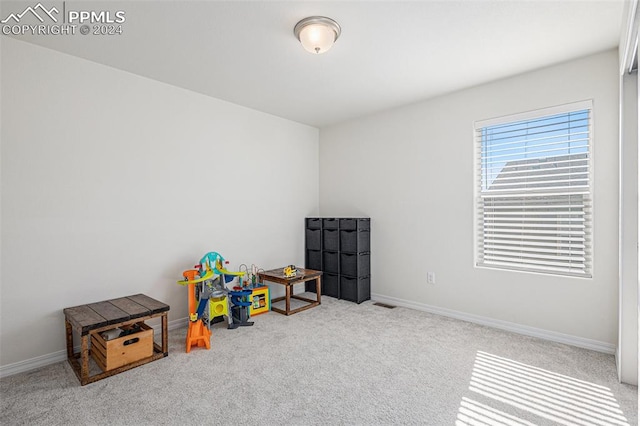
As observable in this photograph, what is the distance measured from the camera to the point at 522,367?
245 cm

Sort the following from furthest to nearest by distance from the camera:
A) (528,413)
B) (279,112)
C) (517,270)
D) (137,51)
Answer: (279,112)
(517,270)
(137,51)
(528,413)

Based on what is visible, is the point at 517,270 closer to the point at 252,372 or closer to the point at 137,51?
the point at 252,372

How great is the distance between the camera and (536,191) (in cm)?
306

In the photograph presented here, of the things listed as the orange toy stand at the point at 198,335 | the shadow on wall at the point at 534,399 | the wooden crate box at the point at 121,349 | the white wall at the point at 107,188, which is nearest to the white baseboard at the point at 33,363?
the white wall at the point at 107,188

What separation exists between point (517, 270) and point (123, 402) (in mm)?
3431

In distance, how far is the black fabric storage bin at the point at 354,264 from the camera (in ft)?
13.6

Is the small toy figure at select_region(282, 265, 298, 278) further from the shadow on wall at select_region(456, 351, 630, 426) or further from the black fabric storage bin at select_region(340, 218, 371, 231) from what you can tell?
the shadow on wall at select_region(456, 351, 630, 426)

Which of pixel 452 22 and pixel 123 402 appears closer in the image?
pixel 123 402

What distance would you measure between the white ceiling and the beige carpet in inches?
98.4

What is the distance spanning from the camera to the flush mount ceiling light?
2219 mm

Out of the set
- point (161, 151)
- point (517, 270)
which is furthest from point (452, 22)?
point (161, 151)

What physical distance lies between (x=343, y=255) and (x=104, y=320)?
2.73 meters

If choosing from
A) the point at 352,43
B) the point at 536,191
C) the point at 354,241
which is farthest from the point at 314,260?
the point at 352,43

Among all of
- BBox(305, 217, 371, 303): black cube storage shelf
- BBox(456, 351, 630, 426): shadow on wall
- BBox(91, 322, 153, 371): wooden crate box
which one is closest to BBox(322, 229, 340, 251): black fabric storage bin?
BBox(305, 217, 371, 303): black cube storage shelf
